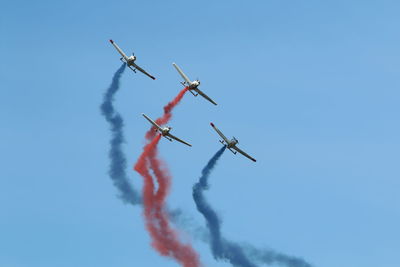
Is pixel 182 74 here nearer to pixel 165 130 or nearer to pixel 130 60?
pixel 130 60

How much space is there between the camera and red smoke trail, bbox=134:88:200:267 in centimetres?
15450

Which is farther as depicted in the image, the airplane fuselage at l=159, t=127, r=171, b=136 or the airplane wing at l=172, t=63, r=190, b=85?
the airplane wing at l=172, t=63, r=190, b=85

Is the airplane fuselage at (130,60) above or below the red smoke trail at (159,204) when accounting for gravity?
above

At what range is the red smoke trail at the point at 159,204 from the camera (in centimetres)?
15450

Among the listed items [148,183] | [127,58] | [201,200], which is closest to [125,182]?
[148,183]

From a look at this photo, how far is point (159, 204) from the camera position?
15925 centimetres

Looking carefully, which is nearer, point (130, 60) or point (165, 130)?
point (165, 130)

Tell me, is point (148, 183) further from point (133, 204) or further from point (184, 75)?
point (184, 75)

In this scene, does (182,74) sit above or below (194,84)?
above

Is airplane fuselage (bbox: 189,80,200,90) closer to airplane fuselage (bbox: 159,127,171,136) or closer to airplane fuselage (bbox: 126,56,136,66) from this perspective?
airplane fuselage (bbox: 159,127,171,136)

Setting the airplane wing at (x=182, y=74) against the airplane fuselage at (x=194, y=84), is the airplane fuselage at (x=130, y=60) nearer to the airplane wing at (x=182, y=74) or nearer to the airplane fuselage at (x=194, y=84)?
the airplane wing at (x=182, y=74)

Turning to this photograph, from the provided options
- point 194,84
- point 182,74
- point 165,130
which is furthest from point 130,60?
point 165,130

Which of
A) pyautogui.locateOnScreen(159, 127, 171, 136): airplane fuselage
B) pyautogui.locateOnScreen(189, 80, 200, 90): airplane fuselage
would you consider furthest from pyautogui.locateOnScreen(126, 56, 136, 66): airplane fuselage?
pyautogui.locateOnScreen(159, 127, 171, 136): airplane fuselage

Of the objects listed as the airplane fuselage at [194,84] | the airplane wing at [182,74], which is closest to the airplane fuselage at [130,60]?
the airplane wing at [182,74]
